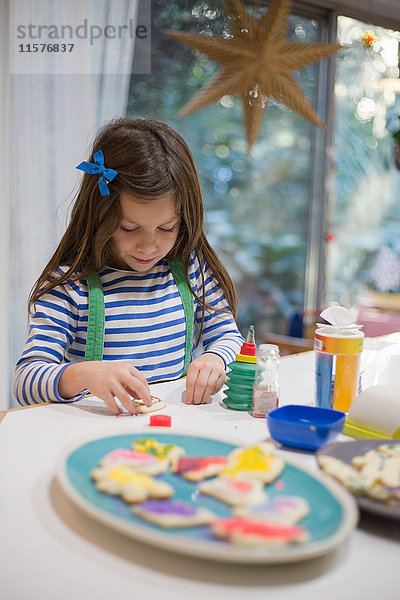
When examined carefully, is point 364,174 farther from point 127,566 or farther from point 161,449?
point 127,566

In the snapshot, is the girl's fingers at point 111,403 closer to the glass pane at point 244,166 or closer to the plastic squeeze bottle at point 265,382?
the plastic squeeze bottle at point 265,382

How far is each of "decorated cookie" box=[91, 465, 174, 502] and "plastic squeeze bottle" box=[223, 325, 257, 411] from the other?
384mm

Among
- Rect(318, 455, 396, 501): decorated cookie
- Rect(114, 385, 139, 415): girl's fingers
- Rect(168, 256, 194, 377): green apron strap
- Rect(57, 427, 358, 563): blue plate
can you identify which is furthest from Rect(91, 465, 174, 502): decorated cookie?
Rect(168, 256, 194, 377): green apron strap

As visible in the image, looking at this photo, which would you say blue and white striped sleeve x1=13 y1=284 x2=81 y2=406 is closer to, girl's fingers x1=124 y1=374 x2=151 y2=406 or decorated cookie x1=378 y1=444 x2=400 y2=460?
girl's fingers x1=124 y1=374 x2=151 y2=406

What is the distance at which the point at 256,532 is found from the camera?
0.56 metres

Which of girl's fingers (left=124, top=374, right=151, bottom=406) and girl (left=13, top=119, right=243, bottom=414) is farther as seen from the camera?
girl (left=13, top=119, right=243, bottom=414)

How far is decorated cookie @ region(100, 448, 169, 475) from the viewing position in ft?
2.30

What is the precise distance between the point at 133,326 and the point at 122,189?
0.31 metres

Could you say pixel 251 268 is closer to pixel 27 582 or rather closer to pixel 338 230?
pixel 338 230

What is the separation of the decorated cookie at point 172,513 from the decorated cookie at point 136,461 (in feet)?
0.23

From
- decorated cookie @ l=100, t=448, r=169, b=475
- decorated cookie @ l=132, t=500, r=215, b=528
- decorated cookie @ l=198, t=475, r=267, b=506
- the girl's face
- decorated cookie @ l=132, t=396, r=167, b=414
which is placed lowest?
decorated cookie @ l=132, t=396, r=167, b=414

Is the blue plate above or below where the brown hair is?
below

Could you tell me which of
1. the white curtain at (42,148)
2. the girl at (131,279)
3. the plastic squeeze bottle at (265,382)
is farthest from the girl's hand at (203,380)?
the white curtain at (42,148)

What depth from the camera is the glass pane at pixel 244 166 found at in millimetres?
3324
